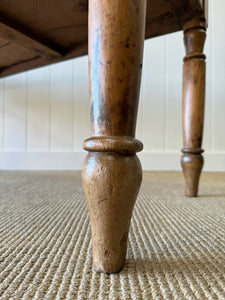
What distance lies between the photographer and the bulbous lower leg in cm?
22

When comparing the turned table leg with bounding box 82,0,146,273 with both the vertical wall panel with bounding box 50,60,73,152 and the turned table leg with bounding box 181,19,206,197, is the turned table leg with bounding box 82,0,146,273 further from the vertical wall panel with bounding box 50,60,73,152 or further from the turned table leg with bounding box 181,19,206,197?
the vertical wall panel with bounding box 50,60,73,152

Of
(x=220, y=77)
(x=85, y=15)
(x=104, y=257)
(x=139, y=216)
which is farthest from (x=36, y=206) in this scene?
(x=220, y=77)

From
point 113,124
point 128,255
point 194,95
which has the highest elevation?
point 194,95

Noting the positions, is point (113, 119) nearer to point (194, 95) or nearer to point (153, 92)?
point (194, 95)

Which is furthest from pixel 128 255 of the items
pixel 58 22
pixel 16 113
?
pixel 16 113

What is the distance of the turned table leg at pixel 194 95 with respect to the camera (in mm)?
635

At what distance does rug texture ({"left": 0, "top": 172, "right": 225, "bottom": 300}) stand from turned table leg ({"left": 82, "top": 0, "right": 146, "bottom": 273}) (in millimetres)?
42

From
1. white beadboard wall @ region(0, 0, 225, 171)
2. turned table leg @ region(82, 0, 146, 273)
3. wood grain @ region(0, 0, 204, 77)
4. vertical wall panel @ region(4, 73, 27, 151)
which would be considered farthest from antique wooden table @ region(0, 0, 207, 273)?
vertical wall panel @ region(4, 73, 27, 151)

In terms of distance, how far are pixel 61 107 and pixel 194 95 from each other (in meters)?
0.95

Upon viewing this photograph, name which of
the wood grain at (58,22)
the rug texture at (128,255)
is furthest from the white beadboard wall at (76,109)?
the rug texture at (128,255)

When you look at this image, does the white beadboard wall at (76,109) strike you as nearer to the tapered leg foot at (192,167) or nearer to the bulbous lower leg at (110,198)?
the tapered leg foot at (192,167)

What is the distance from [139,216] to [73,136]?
40.1 inches

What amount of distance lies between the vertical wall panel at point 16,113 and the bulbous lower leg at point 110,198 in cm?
130

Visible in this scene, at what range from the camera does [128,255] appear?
11.7 inches
